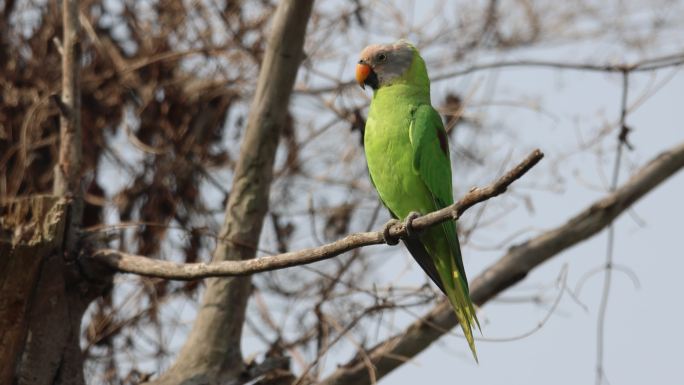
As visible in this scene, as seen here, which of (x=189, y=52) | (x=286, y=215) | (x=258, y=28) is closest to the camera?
(x=189, y=52)

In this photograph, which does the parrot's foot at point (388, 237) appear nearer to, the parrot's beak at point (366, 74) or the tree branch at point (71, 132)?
the parrot's beak at point (366, 74)

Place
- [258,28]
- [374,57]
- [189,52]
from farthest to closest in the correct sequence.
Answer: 1. [258,28]
2. [189,52]
3. [374,57]

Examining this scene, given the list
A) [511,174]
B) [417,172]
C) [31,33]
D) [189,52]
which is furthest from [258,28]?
[511,174]

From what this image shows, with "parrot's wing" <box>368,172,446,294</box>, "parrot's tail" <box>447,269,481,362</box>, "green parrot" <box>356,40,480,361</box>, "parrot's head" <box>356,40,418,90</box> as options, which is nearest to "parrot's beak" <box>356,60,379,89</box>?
"parrot's head" <box>356,40,418,90</box>

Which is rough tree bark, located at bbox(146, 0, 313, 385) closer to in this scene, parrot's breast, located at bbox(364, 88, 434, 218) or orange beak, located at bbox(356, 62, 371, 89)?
orange beak, located at bbox(356, 62, 371, 89)

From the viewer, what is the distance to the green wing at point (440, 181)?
3811 mm

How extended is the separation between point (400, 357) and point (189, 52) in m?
2.25

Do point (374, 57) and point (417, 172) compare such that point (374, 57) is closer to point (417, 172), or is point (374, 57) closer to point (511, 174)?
point (417, 172)

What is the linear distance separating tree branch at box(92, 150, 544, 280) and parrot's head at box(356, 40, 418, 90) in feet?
4.02

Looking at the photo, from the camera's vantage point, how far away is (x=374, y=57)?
4.20 metres

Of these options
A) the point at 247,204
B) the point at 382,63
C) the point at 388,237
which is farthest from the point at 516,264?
the point at 388,237

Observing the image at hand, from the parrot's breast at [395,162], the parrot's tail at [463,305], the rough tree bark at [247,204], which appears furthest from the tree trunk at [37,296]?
the parrot's tail at [463,305]

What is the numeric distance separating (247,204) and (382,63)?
93 centimetres

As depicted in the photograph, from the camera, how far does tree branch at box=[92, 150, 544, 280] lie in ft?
7.90
